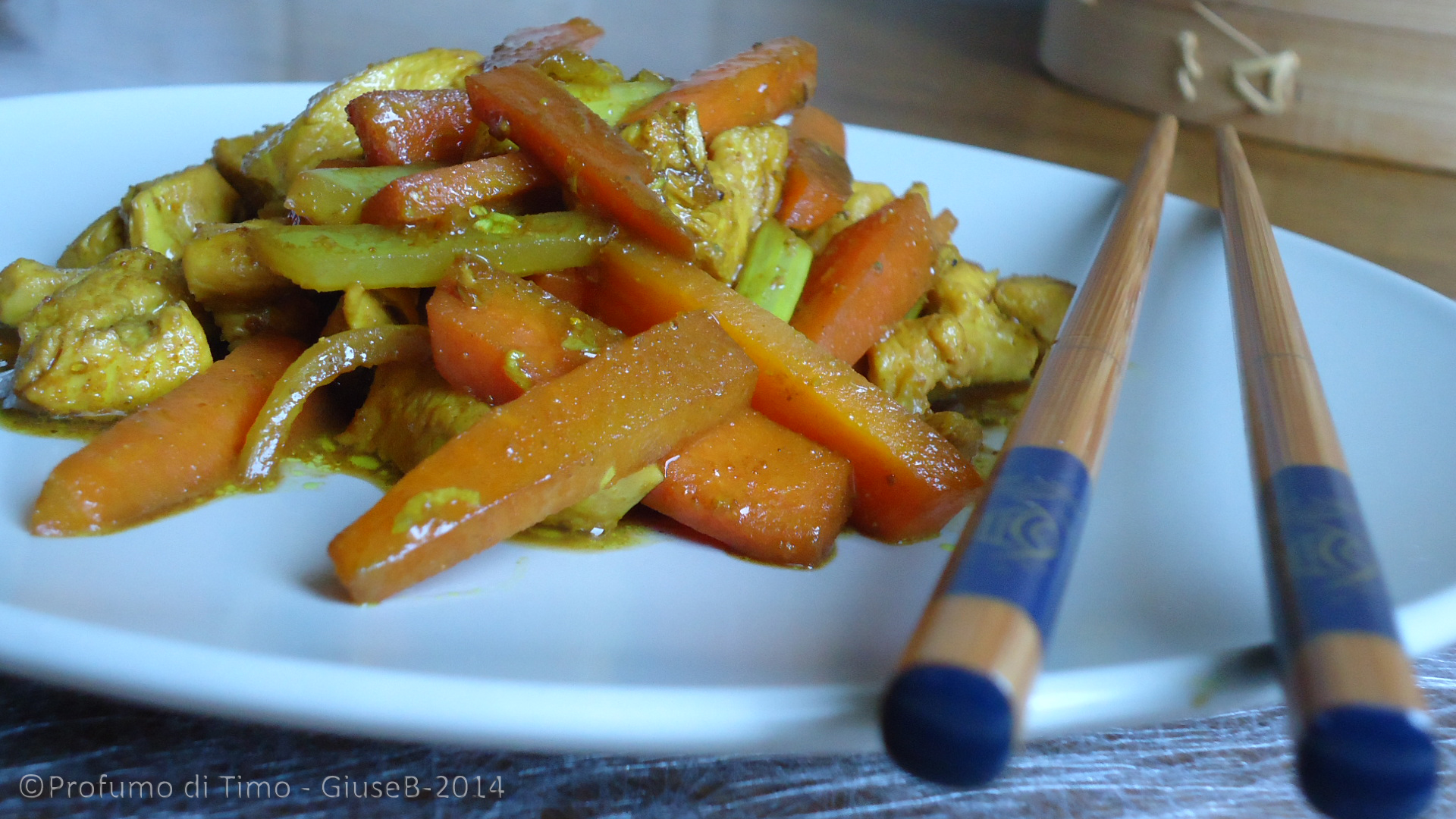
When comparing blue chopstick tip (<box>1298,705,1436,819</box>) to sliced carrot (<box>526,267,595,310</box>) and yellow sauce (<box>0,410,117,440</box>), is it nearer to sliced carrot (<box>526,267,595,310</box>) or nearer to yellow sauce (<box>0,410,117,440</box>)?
sliced carrot (<box>526,267,595,310</box>)

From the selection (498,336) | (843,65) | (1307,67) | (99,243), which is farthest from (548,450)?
(843,65)

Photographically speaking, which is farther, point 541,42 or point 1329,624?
point 541,42

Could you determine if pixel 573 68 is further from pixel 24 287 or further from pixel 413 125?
pixel 24 287

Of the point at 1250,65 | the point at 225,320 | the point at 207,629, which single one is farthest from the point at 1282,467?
the point at 1250,65

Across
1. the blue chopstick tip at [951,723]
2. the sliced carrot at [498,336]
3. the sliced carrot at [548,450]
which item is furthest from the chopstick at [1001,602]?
the sliced carrot at [498,336]

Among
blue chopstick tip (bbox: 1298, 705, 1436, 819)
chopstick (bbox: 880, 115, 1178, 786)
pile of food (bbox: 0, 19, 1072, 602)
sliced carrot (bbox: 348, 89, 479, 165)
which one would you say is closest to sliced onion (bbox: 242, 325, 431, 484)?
pile of food (bbox: 0, 19, 1072, 602)

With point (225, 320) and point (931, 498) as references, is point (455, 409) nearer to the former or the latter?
point (225, 320)
